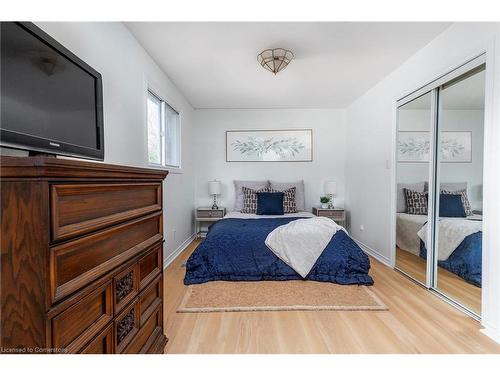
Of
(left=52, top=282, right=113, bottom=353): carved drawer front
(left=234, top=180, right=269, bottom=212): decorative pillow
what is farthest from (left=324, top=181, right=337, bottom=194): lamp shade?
(left=52, top=282, right=113, bottom=353): carved drawer front

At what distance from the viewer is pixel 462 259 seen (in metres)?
2.20

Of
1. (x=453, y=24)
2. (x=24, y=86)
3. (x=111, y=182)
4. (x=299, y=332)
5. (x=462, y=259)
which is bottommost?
(x=299, y=332)

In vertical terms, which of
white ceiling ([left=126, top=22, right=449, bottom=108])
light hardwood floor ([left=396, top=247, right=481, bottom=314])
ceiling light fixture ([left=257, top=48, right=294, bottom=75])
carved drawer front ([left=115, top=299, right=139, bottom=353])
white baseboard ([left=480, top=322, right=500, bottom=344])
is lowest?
white baseboard ([left=480, top=322, right=500, bottom=344])

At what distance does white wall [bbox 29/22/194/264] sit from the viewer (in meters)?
1.71

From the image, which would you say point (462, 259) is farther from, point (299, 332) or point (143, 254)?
point (143, 254)

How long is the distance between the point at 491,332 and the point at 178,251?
3.36m

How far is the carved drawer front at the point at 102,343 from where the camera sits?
0.88 m

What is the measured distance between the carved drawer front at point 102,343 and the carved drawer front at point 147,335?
0.41ft

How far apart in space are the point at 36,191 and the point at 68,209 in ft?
0.36

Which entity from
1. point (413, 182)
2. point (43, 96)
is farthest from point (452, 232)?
point (43, 96)

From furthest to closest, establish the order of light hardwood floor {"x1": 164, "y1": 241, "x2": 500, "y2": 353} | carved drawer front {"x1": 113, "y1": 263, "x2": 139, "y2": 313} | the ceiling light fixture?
the ceiling light fixture
light hardwood floor {"x1": 164, "y1": 241, "x2": 500, "y2": 353}
carved drawer front {"x1": 113, "y1": 263, "x2": 139, "y2": 313}

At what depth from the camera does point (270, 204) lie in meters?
4.20

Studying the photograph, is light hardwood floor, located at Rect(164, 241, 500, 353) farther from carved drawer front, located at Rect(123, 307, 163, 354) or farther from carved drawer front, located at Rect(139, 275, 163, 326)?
carved drawer front, located at Rect(139, 275, 163, 326)
